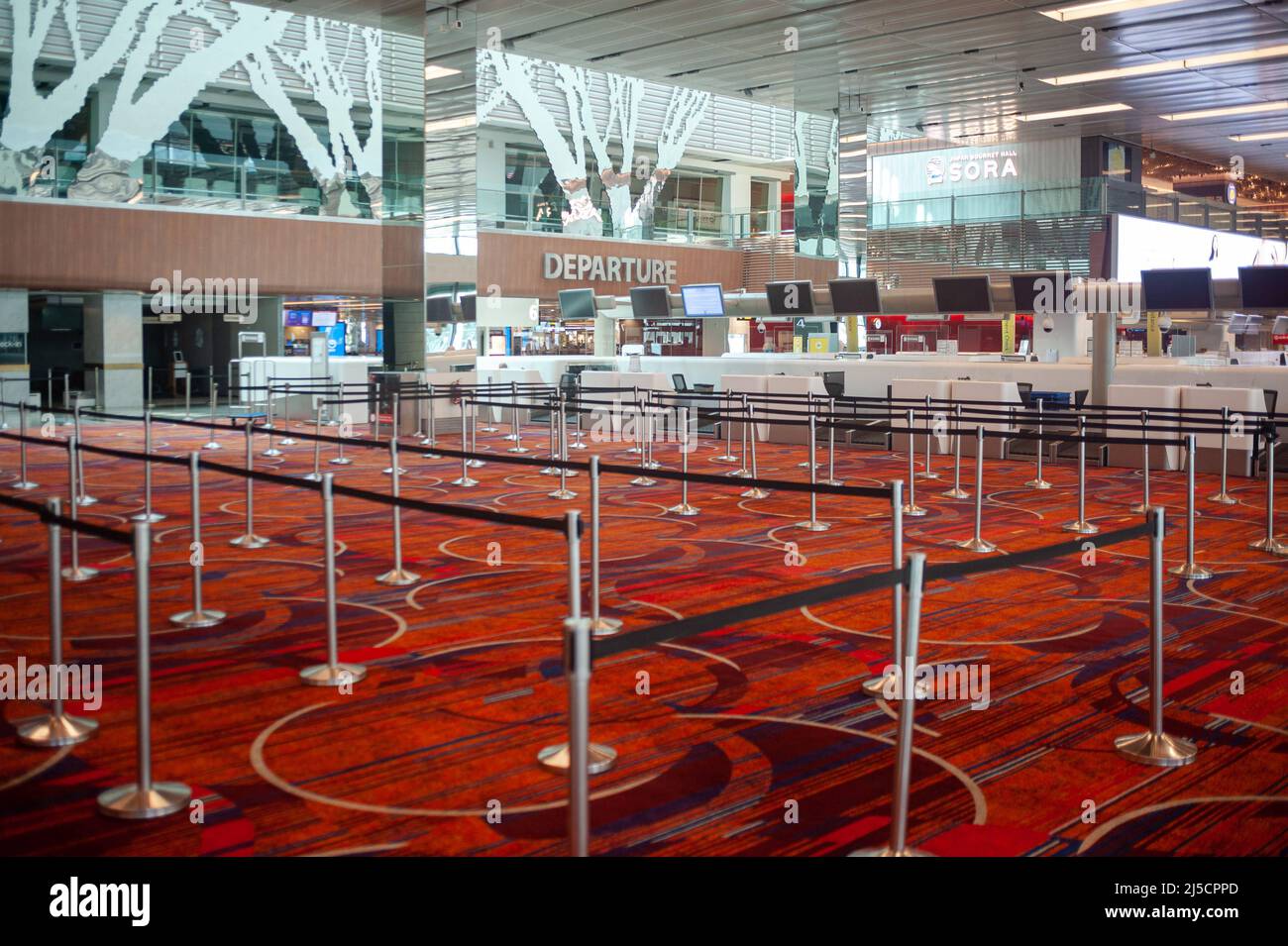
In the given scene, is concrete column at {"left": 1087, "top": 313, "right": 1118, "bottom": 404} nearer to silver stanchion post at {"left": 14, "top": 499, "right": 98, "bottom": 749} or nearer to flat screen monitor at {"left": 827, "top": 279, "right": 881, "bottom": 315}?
flat screen monitor at {"left": 827, "top": 279, "right": 881, "bottom": 315}

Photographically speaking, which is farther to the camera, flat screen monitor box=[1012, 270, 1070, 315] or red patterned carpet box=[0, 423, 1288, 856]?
flat screen monitor box=[1012, 270, 1070, 315]

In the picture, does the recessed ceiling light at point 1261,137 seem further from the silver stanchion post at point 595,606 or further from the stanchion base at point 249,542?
the silver stanchion post at point 595,606

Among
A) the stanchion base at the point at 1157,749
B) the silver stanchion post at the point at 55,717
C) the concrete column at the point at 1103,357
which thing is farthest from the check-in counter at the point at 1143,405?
the silver stanchion post at the point at 55,717

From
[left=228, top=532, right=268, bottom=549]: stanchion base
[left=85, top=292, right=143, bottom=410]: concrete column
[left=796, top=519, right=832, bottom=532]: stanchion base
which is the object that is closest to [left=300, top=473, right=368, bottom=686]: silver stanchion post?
[left=228, top=532, right=268, bottom=549]: stanchion base

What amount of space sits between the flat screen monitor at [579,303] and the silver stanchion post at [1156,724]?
1655cm

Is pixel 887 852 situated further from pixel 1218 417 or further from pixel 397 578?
pixel 1218 417

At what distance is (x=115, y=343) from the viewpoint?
66.5 feet

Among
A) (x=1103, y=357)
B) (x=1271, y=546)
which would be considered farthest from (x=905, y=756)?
(x=1103, y=357)

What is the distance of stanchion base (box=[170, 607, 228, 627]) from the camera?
18.5 feet

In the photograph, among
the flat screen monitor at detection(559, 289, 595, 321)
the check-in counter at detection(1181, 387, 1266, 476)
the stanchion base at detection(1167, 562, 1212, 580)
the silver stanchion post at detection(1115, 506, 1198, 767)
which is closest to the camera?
the silver stanchion post at detection(1115, 506, 1198, 767)

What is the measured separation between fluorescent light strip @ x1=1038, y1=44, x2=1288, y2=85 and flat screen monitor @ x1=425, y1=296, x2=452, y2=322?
10395 mm

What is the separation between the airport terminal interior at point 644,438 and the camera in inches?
145

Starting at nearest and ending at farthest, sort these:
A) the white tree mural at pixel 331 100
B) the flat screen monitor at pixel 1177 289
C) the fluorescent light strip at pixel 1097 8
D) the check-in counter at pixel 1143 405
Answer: the check-in counter at pixel 1143 405
the flat screen monitor at pixel 1177 289
the fluorescent light strip at pixel 1097 8
the white tree mural at pixel 331 100
